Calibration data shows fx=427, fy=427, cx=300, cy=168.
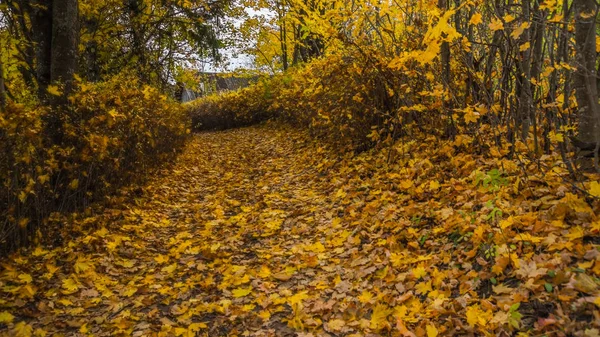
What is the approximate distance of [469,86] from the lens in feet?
18.3

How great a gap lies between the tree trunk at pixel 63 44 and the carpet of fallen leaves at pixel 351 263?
6.02ft

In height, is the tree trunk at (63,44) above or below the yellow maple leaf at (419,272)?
above

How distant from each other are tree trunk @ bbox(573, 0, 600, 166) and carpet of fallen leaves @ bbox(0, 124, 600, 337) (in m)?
0.48

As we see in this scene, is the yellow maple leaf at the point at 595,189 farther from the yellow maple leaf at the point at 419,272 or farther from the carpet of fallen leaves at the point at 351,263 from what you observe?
the yellow maple leaf at the point at 419,272

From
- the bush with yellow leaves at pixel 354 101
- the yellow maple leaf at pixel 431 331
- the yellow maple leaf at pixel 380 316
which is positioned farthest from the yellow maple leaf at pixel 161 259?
the bush with yellow leaves at pixel 354 101

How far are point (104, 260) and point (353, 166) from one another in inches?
161

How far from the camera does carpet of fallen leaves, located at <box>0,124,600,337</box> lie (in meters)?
2.90

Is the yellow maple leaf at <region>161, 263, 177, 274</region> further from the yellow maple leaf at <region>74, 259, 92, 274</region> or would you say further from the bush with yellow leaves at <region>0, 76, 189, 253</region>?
the bush with yellow leaves at <region>0, 76, 189, 253</region>

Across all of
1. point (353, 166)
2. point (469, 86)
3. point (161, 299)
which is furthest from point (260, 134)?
point (161, 299)

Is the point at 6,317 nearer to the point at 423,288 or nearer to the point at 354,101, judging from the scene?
the point at 423,288

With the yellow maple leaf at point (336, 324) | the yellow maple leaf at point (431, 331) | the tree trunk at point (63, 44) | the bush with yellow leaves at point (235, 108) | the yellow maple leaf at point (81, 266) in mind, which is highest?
the tree trunk at point (63, 44)

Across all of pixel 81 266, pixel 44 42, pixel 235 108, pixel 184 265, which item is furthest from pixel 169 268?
pixel 235 108

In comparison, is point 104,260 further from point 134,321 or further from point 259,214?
point 259,214

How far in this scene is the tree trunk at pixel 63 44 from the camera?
19.0 ft
